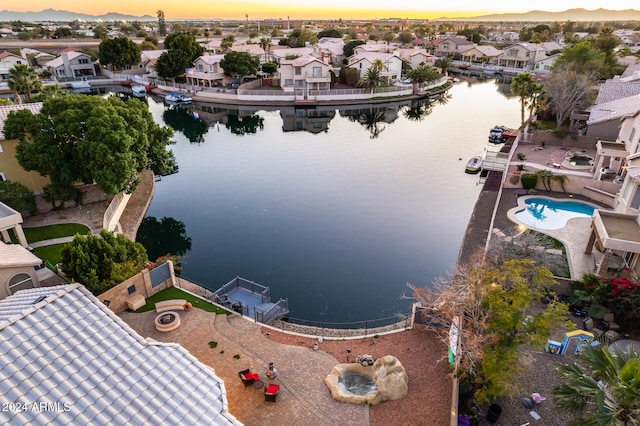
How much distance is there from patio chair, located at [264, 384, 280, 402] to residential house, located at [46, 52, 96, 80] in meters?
120

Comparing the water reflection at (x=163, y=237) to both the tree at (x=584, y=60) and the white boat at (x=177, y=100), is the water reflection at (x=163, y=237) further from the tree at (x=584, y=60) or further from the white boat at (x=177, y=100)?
the tree at (x=584, y=60)

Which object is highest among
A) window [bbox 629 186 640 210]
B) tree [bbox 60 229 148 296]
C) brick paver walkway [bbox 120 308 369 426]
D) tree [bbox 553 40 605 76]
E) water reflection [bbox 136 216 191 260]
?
tree [bbox 553 40 605 76]

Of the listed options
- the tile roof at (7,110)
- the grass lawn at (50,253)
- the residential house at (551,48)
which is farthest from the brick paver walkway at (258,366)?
the residential house at (551,48)

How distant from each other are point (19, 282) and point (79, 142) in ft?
46.0

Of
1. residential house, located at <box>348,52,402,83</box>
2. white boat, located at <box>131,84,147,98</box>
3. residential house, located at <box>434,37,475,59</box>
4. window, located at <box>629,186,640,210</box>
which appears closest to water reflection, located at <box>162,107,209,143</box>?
white boat, located at <box>131,84,147,98</box>

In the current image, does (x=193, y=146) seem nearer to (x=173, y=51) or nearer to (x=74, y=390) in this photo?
(x=173, y=51)

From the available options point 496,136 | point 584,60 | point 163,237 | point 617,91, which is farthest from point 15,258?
point 584,60

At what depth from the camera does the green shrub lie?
1662 inches

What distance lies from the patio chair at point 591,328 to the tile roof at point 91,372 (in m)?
21.7

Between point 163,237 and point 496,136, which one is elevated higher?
point 496,136

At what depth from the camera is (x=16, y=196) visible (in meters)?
33.7

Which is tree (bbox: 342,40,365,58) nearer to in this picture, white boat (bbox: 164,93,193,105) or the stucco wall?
white boat (bbox: 164,93,193,105)

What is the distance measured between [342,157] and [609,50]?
78167 millimetres

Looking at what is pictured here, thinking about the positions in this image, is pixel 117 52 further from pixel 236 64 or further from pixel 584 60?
pixel 584 60
